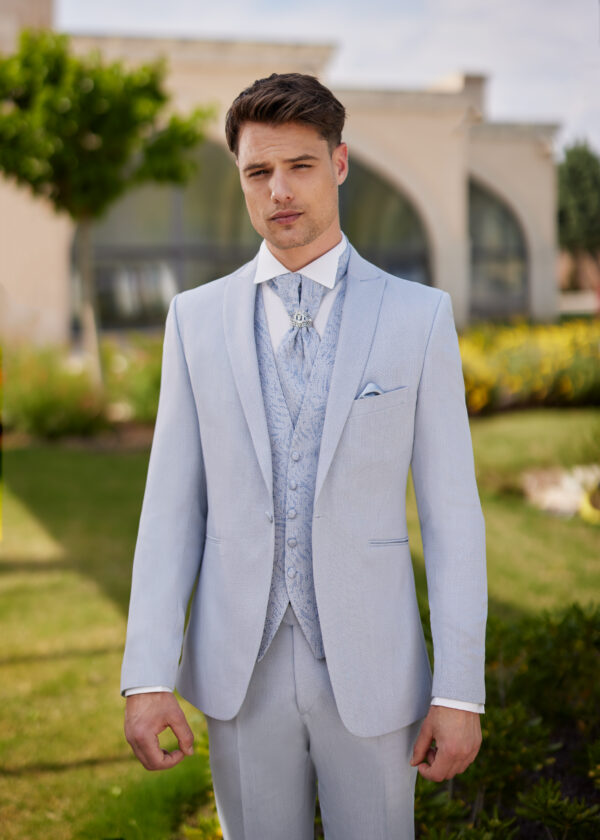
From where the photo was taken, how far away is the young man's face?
1.53 metres

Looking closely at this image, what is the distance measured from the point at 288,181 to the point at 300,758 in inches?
43.2

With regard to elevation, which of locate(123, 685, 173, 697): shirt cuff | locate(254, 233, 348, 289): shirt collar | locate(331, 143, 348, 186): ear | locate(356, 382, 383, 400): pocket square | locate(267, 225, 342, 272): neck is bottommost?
locate(123, 685, 173, 697): shirt cuff

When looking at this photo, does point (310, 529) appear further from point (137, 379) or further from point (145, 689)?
point (137, 379)

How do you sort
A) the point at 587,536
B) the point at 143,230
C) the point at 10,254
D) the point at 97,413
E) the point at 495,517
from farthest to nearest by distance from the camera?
the point at 143,230
the point at 10,254
the point at 97,413
the point at 495,517
the point at 587,536

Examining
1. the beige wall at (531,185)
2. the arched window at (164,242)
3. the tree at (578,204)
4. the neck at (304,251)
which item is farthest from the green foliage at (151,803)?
the tree at (578,204)

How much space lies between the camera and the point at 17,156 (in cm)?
920

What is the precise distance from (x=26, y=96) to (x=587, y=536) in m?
7.56

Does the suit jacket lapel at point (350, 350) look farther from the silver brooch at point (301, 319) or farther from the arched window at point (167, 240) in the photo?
the arched window at point (167, 240)

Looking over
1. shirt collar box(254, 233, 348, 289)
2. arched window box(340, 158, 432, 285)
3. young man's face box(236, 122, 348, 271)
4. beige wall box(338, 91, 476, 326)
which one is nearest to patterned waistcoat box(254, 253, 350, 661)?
shirt collar box(254, 233, 348, 289)

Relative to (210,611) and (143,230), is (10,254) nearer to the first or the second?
(143,230)

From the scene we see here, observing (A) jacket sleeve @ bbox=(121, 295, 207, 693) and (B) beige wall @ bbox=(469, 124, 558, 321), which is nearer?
(A) jacket sleeve @ bbox=(121, 295, 207, 693)

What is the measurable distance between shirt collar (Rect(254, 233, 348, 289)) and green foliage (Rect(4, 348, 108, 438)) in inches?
339

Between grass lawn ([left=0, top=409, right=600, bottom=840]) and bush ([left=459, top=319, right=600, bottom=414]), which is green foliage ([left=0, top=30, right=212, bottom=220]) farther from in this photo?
bush ([left=459, top=319, right=600, bottom=414])

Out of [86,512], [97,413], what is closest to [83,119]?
[97,413]
